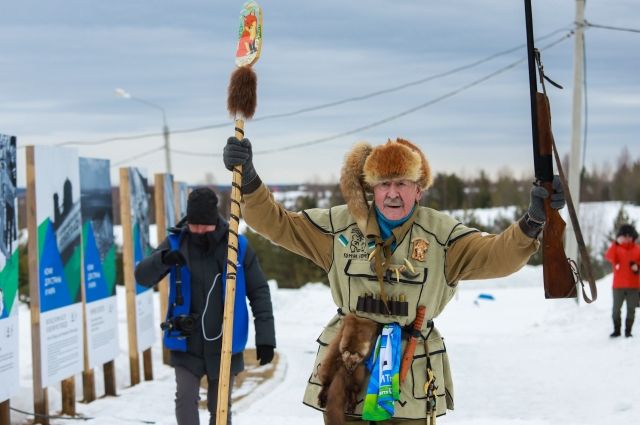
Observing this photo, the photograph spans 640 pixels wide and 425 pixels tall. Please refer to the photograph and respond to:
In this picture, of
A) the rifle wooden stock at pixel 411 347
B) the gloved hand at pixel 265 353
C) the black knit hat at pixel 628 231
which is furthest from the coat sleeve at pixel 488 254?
the black knit hat at pixel 628 231

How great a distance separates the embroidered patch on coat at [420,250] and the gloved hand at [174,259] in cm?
229

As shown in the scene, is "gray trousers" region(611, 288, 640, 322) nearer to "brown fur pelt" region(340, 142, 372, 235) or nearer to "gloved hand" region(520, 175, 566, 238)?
"brown fur pelt" region(340, 142, 372, 235)

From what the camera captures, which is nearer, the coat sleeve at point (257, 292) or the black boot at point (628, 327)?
the coat sleeve at point (257, 292)

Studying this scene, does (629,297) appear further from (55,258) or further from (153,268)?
(153,268)

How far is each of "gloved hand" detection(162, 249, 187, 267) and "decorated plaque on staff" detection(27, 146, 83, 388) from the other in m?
2.53

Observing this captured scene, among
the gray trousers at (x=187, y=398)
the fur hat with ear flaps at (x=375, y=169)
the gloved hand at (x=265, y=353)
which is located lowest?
the gray trousers at (x=187, y=398)

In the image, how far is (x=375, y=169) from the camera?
414 centimetres

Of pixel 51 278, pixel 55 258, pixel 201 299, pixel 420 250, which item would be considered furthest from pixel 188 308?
pixel 55 258

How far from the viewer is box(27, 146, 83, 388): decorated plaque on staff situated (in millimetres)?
8008

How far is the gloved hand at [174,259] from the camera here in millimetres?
5891

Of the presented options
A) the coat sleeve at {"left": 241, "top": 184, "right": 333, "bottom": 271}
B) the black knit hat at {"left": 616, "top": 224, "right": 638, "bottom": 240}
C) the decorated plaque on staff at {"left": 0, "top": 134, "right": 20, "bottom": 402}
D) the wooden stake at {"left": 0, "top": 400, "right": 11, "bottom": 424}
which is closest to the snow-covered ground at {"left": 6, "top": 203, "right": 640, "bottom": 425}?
the wooden stake at {"left": 0, "top": 400, "right": 11, "bottom": 424}

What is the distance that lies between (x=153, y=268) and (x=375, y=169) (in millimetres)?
2405

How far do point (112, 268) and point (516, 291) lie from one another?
64.1ft

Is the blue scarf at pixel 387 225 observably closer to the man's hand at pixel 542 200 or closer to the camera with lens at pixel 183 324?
the man's hand at pixel 542 200
